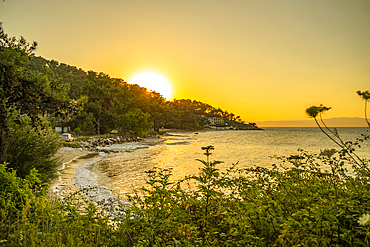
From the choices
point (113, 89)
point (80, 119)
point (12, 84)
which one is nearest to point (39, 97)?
point (12, 84)

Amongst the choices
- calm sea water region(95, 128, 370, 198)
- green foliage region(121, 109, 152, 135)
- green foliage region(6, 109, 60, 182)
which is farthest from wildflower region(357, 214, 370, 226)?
green foliage region(121, 109, 152, 135)

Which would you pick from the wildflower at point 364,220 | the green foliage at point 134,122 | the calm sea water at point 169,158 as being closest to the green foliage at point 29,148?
the calm sea water at point 169,158

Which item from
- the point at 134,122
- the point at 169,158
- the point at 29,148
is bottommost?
the point at 169,158

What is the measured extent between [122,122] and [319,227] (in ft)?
198

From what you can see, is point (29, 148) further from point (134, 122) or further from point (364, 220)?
point (134, 122)

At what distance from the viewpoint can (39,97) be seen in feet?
22.0

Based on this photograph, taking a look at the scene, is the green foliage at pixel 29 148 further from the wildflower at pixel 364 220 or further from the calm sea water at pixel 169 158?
the wildflower at pixel 364 220

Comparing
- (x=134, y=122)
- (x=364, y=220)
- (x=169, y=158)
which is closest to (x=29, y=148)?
(x=364, y=220)

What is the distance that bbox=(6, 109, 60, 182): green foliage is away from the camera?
7988mm

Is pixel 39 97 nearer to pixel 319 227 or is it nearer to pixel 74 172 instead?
pixel 319 227

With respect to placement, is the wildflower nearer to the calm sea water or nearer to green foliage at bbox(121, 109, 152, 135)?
the calm sea water

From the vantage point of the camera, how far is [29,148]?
8.53 m

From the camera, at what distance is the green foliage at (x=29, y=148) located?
7.99m

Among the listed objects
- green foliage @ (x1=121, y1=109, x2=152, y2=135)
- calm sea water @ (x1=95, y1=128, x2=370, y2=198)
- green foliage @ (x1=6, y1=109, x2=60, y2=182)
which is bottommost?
calm sea water @ (x1=95, y1=128, x2=370, y2=198)
